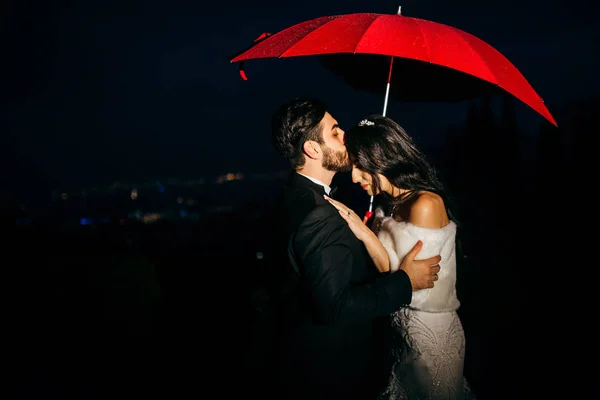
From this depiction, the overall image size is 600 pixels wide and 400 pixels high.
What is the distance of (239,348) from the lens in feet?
16.4

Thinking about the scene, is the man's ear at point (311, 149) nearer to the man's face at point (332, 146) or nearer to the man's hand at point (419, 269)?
the man's face at point (332, 146)

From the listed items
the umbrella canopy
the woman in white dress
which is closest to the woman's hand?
the woman in white dress

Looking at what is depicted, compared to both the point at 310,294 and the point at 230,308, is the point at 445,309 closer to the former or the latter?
the point at 310,294

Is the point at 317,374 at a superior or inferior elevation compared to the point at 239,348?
superior

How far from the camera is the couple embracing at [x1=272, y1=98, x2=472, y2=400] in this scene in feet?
7.14

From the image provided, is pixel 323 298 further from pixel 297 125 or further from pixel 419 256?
pixel 297 125

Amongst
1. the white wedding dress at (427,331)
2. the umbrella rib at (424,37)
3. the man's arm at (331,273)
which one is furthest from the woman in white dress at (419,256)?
the umbrella rib at (424,37)

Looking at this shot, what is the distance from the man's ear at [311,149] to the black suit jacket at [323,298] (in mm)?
181

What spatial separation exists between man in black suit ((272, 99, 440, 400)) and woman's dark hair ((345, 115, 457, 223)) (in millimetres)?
163

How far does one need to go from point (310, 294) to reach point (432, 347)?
1.13 metres

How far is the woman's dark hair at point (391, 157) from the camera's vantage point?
263 centimetres

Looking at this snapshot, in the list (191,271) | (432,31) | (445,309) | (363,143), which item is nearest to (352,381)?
(445,309)

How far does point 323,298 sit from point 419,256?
868 mm

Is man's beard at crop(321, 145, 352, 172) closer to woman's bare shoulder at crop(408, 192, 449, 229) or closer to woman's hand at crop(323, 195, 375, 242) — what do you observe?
woman's hand at crop(323, 195, 375, 242)
